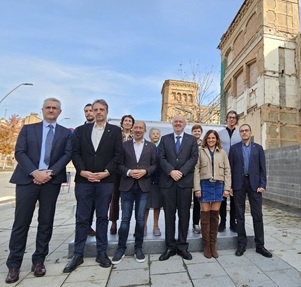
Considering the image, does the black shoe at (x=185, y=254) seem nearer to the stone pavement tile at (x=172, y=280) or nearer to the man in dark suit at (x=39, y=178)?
the stone pavement tile at (x=172, y=280)

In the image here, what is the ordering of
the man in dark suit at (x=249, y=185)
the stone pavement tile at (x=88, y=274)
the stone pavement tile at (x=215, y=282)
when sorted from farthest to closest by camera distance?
the man in dark suit at (x=249, y=185) < the stone pavement tile at (x=88, y=274) < the stone pavement tile at (x=215, y=282)

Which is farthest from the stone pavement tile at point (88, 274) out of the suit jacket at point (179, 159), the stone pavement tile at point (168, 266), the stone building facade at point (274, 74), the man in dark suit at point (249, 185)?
the stone building facade at point (274, 74)

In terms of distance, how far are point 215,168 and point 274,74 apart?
625 inches

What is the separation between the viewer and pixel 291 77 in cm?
1662

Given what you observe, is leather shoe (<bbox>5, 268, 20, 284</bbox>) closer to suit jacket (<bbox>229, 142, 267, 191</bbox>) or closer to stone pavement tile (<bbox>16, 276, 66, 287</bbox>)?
stone pavement tile (<bbox>16, 276, 66, 287</bbox>)

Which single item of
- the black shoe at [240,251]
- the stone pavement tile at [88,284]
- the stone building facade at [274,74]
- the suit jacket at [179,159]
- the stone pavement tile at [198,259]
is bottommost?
the stone pavement tile at [88,284]

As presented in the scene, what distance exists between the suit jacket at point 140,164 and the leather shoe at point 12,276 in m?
1.48

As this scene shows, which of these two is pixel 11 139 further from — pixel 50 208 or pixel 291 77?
pixel 50 208

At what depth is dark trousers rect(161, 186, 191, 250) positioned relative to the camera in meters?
3.26

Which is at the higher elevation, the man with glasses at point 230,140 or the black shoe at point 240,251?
the man with glasses at point 230,140

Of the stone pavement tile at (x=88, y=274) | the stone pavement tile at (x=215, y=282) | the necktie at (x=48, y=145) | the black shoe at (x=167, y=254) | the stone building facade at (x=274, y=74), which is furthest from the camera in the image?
the stone building facade at (x=274, y=74)

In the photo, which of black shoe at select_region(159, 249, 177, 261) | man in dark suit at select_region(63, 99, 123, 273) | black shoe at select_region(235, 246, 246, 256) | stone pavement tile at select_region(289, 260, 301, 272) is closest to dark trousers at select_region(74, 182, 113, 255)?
man in dark suit at select_region(63, 99, 123, 273)

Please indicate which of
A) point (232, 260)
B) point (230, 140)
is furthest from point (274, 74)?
point (232, 260)

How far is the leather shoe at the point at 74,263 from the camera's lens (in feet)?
9.24
